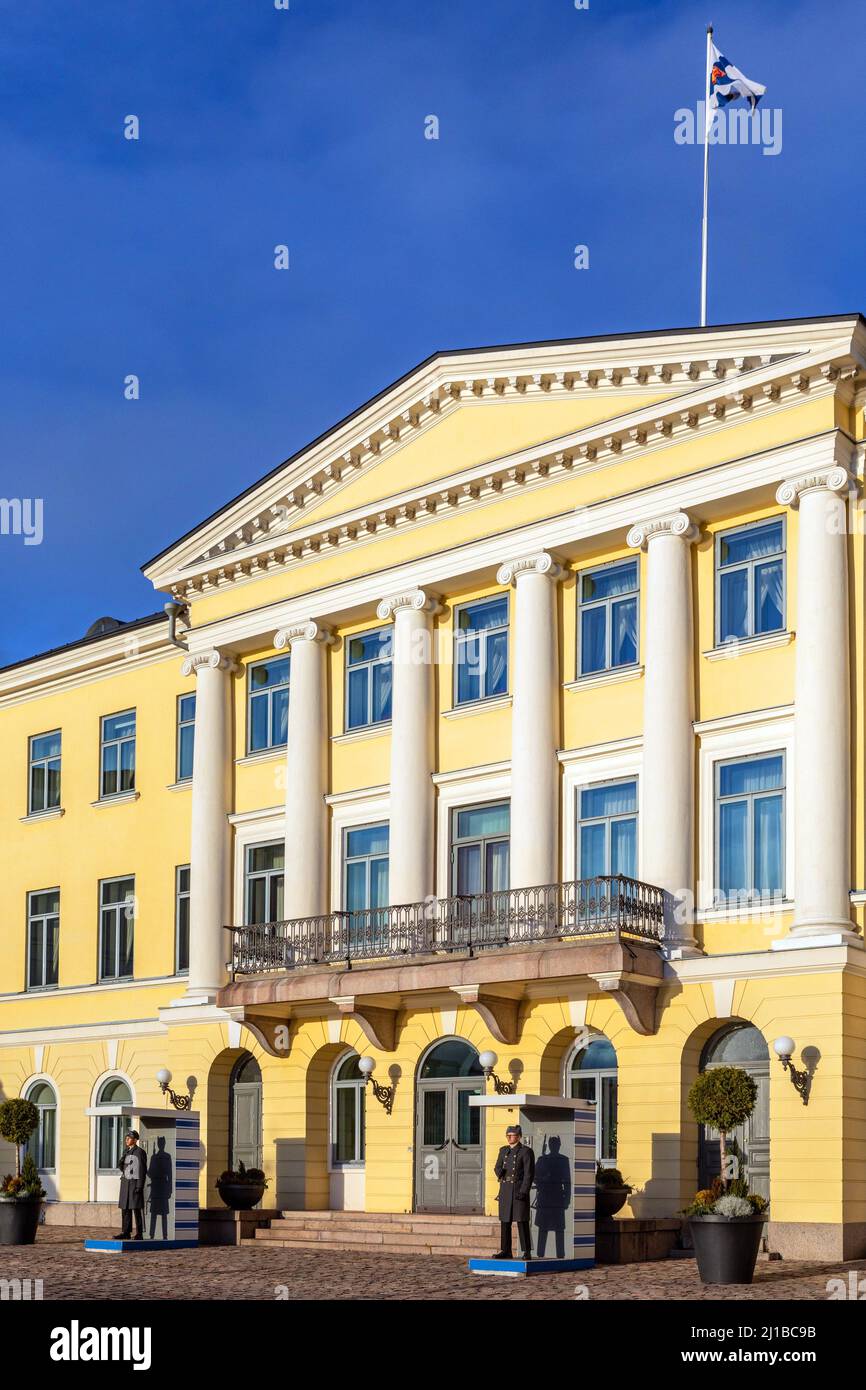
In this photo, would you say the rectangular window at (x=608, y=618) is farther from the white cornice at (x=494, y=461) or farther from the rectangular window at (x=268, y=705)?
Result: the rectangular window at (x=268, y=705)

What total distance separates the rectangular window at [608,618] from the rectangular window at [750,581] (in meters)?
1.56

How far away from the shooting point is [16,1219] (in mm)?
27984

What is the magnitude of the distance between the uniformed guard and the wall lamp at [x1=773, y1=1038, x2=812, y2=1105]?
3694mm

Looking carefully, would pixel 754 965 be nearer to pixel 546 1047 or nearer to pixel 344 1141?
pixel 546 1047

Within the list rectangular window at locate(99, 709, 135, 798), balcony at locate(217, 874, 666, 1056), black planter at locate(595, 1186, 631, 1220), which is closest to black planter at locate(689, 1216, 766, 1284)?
black planter at locate(595, 1186, 631, 1220)

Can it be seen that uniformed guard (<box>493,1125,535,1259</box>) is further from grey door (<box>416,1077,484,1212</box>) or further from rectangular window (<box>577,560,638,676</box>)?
rectangular window (<box>577,560,638,676</box>)

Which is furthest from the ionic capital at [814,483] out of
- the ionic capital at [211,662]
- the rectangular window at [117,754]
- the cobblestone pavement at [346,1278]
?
the rectangular window at [117,754]

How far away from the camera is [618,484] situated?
91.6 ft

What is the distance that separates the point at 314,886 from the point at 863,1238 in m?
11.2

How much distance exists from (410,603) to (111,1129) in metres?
12.5

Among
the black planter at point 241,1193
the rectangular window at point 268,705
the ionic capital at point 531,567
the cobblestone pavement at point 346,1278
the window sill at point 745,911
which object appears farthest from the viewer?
the rectangular window at point 268,705

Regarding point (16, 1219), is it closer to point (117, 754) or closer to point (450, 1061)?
point (450, 1061)

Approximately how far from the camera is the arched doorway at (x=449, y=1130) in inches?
1114

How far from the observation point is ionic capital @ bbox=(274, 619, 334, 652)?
1254 inches
